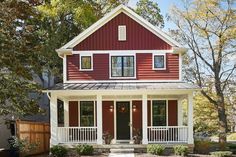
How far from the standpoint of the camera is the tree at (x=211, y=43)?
2972 cm

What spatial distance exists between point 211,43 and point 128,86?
11.0 m

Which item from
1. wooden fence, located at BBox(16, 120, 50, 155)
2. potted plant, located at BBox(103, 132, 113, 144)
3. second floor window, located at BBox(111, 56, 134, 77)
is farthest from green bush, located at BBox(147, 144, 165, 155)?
wooden fence, located at BBox(16, 120, 50, 155)

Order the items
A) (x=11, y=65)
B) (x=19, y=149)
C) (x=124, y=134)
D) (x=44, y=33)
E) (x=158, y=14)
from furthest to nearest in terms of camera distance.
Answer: (x=158, y=14) < (x=44, y=33) < (x=124, y=134) < (x=19, y=149) < (x=11, y=65)

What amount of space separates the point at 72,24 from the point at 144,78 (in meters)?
9.75

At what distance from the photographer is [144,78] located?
77.4ft

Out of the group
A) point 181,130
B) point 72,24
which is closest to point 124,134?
point 181,130

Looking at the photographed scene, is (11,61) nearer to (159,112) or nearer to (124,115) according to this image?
(124,115)

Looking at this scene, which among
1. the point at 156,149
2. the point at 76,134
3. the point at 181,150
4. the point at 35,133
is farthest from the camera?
the point at 35,133

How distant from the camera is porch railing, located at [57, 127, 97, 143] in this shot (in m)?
21.7

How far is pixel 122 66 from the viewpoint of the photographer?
23.8 m

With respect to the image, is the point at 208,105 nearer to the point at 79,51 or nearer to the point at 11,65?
the point at 79,51

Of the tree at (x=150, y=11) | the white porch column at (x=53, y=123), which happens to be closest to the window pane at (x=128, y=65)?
the white porch column at (x=53, y=123)

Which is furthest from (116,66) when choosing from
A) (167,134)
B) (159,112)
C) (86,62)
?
(167,134)

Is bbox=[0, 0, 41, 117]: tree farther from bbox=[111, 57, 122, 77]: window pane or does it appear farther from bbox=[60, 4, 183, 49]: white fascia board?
bbox=[111, 57, 122, 77]: window pane
